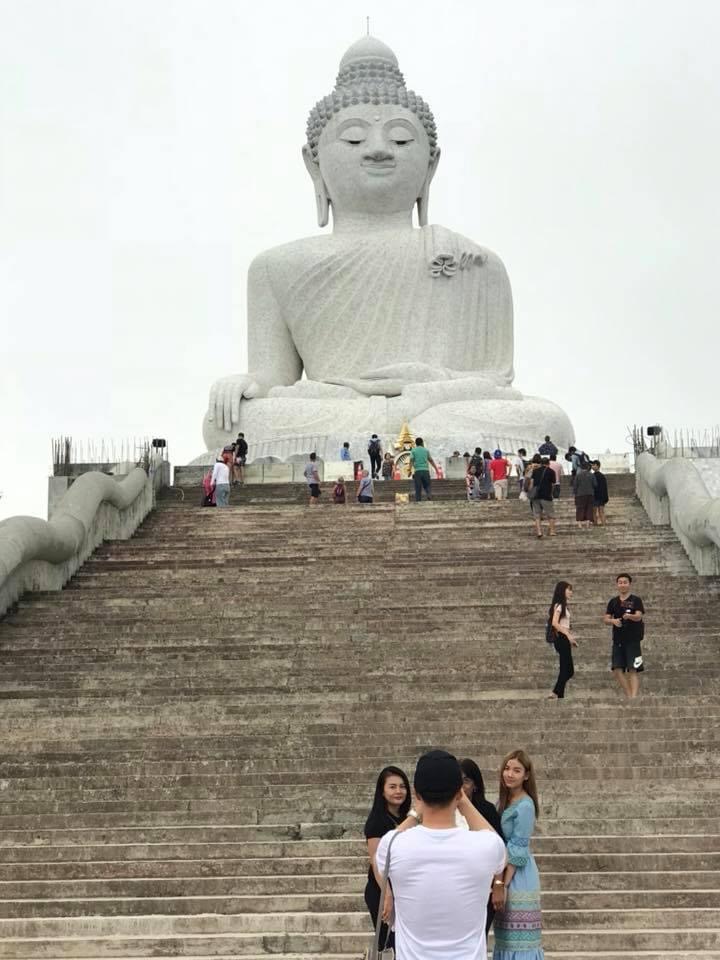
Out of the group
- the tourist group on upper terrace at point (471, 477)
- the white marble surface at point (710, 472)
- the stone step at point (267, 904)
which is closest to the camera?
the stone step at point (267, 904)

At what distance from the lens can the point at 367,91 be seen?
26250 millimetres

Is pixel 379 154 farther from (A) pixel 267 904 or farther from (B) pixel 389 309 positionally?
(A) pixel 267 904

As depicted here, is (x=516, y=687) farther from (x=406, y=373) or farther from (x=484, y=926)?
(x=406, y=373)

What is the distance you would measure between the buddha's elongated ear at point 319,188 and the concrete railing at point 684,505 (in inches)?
444

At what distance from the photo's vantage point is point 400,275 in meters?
25.9

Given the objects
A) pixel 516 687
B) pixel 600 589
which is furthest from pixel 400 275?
pixel 516 687

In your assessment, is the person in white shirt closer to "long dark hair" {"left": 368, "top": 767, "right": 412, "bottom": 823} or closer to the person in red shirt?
the person in red shirt

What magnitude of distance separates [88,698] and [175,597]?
8.61 ft

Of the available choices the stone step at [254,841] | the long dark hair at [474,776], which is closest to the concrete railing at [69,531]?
the stone step at [254,841]

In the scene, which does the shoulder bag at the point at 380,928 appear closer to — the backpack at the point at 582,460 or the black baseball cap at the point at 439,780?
the black baseball cap at the point at 439,780

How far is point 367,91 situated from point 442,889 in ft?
76.6

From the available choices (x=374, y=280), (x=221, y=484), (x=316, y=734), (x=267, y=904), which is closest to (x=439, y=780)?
(x=267, y=904)

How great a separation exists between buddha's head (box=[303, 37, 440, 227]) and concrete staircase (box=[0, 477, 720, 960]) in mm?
12759

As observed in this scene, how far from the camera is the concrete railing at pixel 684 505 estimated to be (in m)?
12.9
